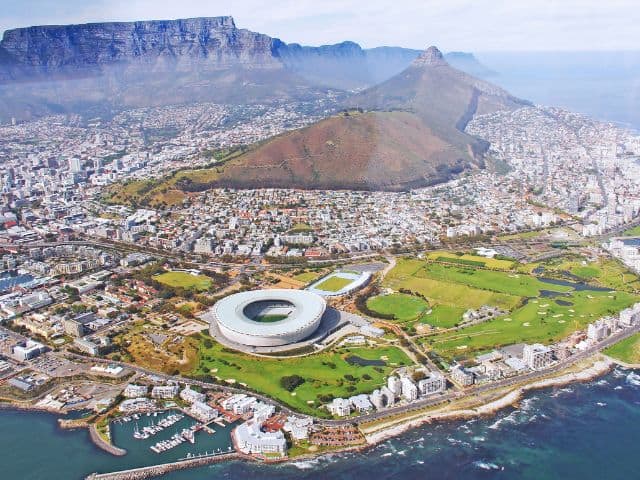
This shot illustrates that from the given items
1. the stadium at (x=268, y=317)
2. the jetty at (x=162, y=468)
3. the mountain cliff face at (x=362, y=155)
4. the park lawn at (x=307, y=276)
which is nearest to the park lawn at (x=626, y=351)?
the stadium at (x=268, y=317)

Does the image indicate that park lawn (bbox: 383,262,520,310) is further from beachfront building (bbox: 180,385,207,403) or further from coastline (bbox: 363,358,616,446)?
beachfront building (bbox: 180,385,207,403)

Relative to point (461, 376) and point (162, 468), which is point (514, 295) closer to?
point (461, 376)

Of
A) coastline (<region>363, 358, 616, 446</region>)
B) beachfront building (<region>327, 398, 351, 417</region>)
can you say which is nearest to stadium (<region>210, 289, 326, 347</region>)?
beachfront building (<region>327, 398, 351, 417</region>)

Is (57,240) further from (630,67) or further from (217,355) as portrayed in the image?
(630,67)

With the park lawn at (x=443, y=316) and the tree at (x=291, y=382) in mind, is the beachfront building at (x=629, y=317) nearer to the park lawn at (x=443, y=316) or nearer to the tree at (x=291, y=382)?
the park lawn at (x=443, y=316)

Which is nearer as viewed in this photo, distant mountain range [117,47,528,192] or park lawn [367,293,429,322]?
park lawn [367,293,429,322]

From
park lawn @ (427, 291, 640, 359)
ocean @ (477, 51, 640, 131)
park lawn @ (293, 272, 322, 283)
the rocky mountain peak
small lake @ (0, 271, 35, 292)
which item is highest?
the rocky mountain peak
